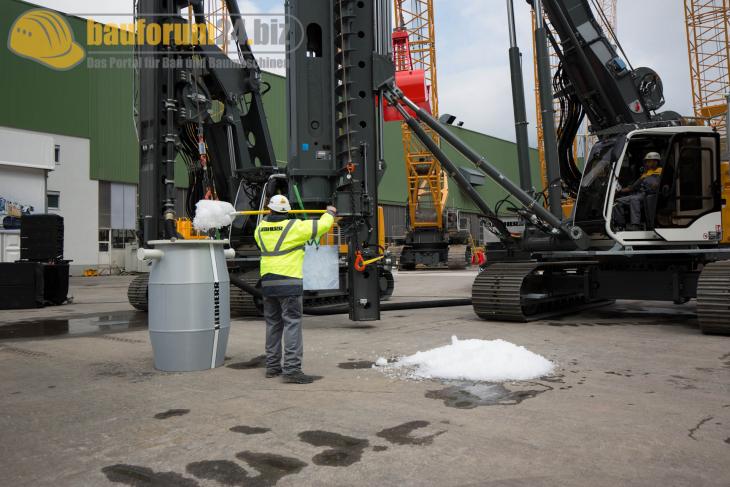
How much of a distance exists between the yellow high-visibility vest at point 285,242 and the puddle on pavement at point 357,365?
105 cm

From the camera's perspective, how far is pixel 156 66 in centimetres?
899

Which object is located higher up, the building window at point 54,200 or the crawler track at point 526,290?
the building window at point 54,200

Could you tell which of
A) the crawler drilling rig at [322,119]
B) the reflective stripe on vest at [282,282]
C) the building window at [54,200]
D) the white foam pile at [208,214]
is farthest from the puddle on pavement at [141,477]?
the building window at [54,200]

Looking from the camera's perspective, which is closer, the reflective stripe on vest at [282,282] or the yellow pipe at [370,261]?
the reflective stripe on vest at [282,282]

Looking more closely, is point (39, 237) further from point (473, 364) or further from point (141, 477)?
point (141, 477)

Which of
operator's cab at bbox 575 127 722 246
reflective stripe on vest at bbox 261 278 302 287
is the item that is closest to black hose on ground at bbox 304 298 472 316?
operator's cab at bbox 575 127 722 246

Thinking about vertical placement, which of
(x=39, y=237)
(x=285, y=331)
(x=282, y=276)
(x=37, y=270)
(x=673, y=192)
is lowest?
(x=285, y=331)

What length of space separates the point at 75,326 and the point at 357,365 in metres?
5.81

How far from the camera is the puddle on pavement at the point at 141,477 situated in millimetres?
3072

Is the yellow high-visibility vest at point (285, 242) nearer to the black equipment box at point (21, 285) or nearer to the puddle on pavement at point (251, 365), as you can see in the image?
the puddle on pavement at point (251, 365)

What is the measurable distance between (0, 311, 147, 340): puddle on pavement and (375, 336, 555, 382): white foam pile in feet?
17.1

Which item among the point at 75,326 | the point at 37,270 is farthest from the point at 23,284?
the point at 75,326

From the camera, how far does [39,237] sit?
1335 cm

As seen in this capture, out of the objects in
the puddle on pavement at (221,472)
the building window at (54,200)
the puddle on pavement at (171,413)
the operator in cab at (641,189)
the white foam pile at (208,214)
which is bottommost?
the puddle on pavement at (221,472)
